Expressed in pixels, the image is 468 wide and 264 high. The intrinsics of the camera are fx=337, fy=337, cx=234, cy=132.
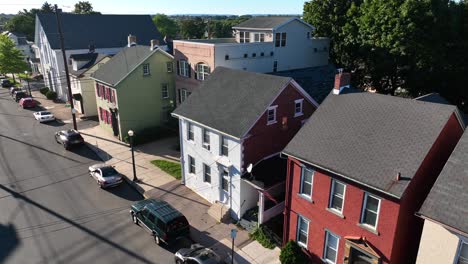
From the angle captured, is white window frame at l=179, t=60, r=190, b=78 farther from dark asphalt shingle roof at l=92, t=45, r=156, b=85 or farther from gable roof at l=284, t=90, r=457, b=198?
gable roof at l=284, t=90, r=457, b=198

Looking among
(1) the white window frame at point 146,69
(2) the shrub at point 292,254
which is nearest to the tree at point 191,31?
(1) the white window frame at point 146,69

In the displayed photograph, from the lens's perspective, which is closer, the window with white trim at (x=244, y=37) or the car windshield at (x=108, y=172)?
the car windshield at (x=108, y=172)

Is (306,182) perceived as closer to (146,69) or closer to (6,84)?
(146,69)

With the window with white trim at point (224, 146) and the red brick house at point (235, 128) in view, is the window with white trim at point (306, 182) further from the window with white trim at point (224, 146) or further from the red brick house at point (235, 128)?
the window with white trim at point (224, 146)

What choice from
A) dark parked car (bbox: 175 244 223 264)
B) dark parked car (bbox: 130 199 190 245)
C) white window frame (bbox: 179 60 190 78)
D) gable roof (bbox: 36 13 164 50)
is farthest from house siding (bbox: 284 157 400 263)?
gable roof (bbox: 36 13 164 50)

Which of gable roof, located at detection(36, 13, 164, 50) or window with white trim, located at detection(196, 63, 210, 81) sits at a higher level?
gable roof, located at detection(36, 13, 164, 50)
